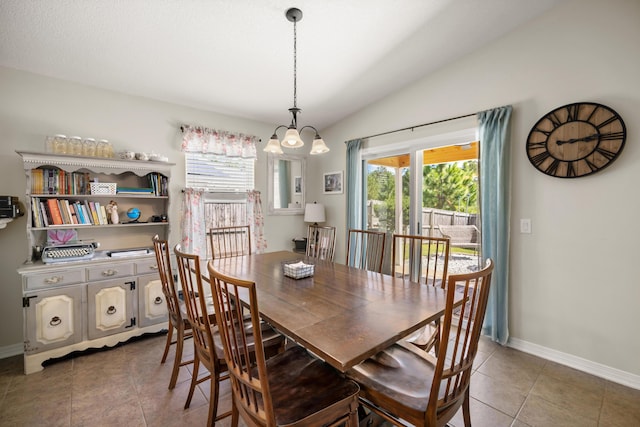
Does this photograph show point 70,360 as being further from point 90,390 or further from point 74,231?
point 74,231

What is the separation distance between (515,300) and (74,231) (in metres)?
4.21

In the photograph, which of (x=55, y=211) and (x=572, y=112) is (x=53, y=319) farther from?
(x=572, y=112)

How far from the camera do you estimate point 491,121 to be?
2.65m

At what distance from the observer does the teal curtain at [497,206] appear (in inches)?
102

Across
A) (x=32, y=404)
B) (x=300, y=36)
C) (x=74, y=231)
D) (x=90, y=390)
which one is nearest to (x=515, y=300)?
(x=300, y=36)

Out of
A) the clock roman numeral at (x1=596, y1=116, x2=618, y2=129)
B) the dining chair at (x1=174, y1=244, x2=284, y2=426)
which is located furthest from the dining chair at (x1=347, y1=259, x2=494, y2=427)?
the clock roman numeral at (x1=596, y1=116, x2=618, y2=129)

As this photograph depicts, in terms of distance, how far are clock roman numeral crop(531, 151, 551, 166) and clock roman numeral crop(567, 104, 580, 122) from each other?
0.29m

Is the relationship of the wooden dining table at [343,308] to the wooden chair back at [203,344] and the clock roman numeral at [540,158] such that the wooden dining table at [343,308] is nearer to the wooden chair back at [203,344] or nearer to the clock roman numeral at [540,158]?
the wooden chair back at [203,344]

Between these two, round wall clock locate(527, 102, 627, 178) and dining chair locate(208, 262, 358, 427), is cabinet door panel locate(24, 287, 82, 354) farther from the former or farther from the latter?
round wall clock locate(527, 102, 627, 178)

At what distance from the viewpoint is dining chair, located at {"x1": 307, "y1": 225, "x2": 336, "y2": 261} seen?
2.75 m

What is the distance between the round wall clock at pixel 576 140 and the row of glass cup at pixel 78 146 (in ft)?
13.0

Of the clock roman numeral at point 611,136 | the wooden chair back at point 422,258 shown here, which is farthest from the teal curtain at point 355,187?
the clock roman numeral at point 611,136

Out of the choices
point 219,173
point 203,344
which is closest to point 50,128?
point 219,173

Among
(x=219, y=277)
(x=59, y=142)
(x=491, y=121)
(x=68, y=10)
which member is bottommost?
(x=219, y=277)
